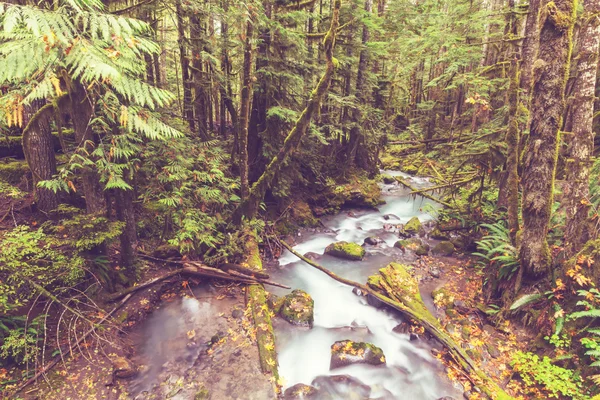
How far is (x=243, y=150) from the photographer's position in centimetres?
887

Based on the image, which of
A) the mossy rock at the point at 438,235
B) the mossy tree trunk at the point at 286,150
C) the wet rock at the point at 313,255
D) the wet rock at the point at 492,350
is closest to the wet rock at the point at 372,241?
the mossy rock at the point at 438,235

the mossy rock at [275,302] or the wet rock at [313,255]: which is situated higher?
the mossy rock at [275,302]

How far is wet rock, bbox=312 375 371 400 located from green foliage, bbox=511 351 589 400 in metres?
2.97

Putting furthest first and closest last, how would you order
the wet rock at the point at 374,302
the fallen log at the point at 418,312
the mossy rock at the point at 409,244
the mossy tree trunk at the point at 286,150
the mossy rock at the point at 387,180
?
the mossy rock at the point at 387,180, the mossy rock at the point at 409,244, the mossy tree trunk at the point at 286,150, the wet rock at the point at 374,302, the fallen log at the point at 418,312

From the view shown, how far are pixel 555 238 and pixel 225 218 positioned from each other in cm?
925

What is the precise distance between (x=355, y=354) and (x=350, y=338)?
2.45 ft

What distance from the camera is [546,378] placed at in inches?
205

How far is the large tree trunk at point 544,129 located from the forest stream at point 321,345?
3058 millimetres

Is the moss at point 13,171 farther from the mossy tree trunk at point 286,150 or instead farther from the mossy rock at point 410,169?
the mossy rock at point 410,169

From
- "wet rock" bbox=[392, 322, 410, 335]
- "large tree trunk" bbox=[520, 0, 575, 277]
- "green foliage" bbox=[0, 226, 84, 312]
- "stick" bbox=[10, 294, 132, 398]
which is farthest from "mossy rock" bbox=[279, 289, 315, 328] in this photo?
"large tree trunk" bbox=[520, 0, 575, 277]

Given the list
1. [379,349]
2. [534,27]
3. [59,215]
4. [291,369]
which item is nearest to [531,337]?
[379,349]

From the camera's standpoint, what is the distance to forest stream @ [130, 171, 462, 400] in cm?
584

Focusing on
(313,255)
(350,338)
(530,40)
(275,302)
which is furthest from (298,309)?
(530,40)

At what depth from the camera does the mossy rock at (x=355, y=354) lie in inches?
255
